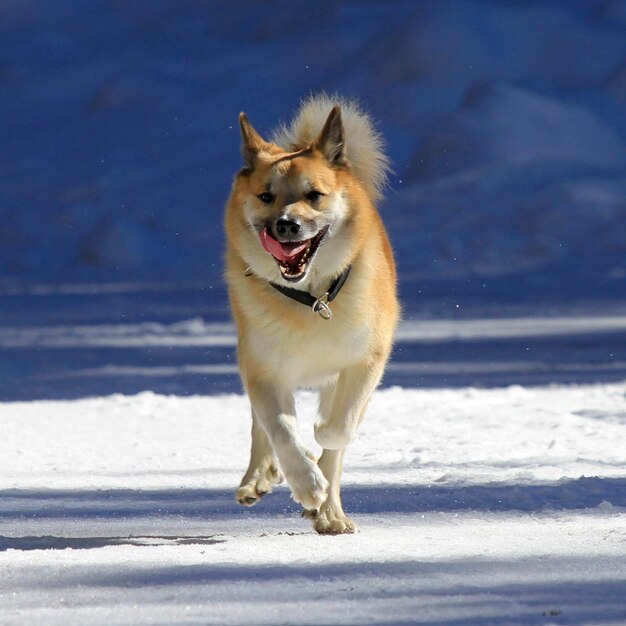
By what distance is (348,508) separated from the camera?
5887 mm

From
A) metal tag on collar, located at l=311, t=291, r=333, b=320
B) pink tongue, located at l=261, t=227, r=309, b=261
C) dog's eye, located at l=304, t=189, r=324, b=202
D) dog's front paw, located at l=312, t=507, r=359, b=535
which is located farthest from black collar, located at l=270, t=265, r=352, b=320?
dog's front paw, located at l=312, t=507, r=359, b=535

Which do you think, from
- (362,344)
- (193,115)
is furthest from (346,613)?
(193,115)

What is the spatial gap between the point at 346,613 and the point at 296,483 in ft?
4.98

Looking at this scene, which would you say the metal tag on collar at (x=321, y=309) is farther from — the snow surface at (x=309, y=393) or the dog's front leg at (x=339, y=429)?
the snow surface at (x=309, y=393)

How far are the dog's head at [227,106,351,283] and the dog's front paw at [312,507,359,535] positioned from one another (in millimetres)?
793

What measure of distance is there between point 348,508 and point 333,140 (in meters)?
1.35

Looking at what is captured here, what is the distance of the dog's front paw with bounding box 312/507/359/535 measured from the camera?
5.35 m

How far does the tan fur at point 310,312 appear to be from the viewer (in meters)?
5.48

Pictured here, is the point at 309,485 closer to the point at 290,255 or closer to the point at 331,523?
the point at 331,523

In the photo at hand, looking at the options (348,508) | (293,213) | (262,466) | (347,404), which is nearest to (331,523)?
(347,404)

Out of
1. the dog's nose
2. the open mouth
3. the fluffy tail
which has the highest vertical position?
the fluffy tail

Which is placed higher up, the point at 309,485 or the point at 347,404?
the point at 347,404

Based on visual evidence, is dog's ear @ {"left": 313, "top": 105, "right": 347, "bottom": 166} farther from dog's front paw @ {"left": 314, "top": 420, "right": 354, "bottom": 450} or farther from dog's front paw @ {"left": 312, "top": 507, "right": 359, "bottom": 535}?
dog's front paw @ {"left": 312, "top": 507, "right": 359, "bottom": 535}

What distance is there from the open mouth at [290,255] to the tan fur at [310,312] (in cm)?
5
